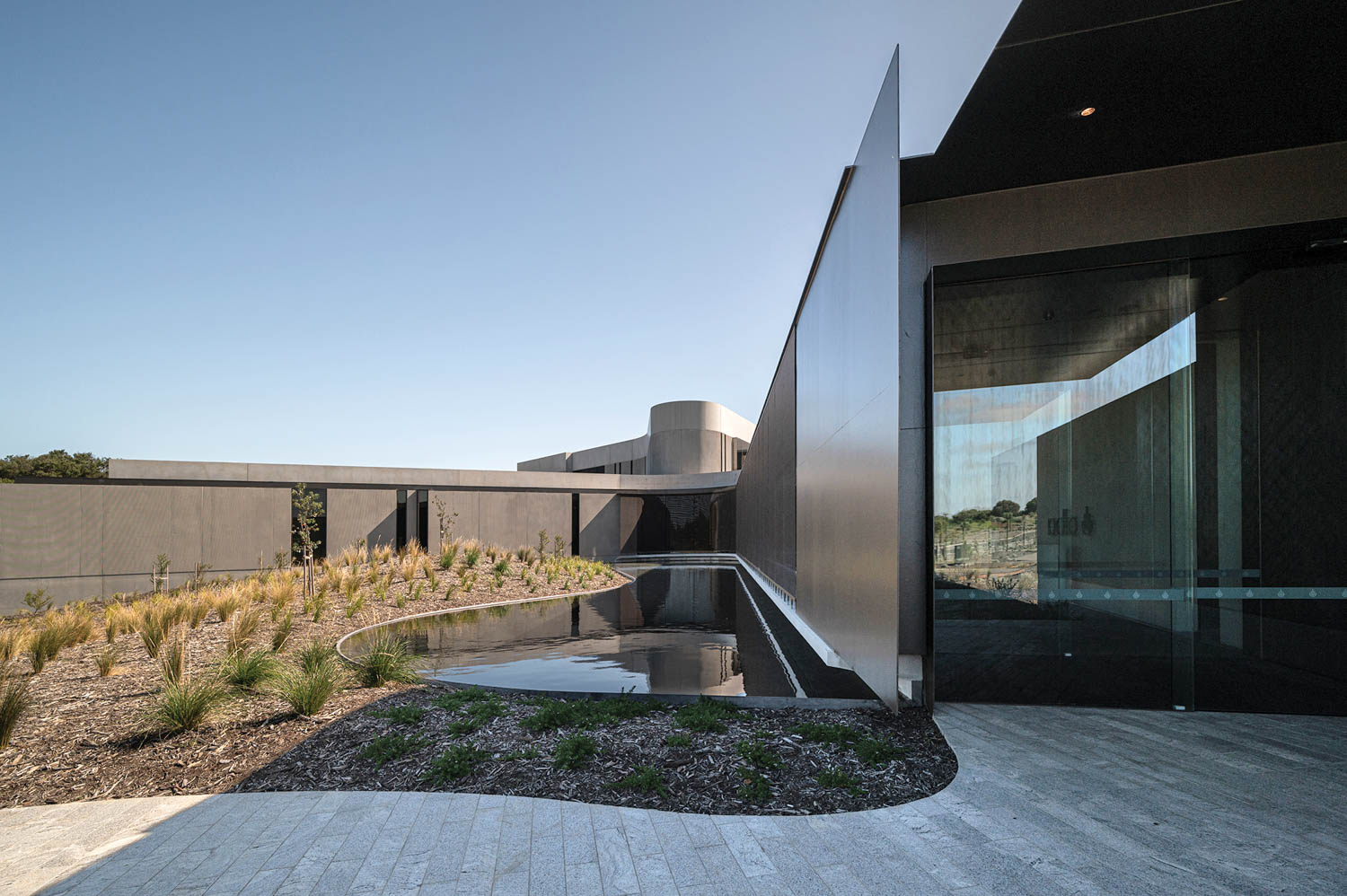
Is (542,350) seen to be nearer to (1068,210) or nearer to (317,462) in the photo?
(317,462)

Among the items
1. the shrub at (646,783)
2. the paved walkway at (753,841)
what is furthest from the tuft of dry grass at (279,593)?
the shrub at (646,783)

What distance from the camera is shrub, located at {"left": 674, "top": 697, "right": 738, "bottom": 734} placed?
12.1 feet

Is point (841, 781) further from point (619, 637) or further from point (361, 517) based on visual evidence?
point (361, 517)

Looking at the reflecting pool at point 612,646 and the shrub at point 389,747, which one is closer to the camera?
the shrub at point 389,747

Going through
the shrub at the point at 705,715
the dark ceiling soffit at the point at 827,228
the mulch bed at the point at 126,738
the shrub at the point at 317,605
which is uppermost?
the dark ceiling soffit at the point at 827,228

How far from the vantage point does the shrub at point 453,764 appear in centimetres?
319

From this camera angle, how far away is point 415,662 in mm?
6270

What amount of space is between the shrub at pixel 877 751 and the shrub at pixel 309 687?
137 inches

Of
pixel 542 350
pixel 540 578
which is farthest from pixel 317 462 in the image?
pixel 540 578

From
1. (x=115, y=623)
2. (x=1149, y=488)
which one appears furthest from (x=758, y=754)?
(x=115, y=623)

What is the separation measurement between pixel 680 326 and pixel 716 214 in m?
7.47

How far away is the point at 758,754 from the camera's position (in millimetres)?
3256

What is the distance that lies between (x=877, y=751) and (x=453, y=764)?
2298 millimetres

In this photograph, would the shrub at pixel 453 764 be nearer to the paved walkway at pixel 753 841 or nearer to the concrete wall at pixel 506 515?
the paved walkway at pixel 753 841
